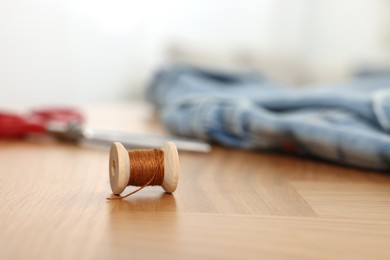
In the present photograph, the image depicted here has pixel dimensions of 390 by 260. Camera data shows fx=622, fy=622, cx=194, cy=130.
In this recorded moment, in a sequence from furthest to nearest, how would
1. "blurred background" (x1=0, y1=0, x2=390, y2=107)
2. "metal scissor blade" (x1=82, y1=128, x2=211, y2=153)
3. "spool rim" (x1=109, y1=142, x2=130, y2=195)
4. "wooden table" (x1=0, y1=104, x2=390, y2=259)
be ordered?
"blurred background" (x1=0, y1=0, x2=390, y2=107) → "metal scissor blade" (x1=82, y1=128, x2=211, y2=153) → "spool rim" (x1=109, y1=142, x2=130, y2=195) → "wooden table" (x1=0, y1=104, x2=390, y2=259)

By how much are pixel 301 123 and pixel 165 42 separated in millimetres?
1646

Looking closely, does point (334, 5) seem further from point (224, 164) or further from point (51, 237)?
point (51, 237)

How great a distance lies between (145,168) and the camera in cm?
63

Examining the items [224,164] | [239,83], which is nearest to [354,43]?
[239,83]

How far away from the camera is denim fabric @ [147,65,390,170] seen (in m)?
0.85

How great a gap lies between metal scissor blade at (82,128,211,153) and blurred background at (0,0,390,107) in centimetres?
78

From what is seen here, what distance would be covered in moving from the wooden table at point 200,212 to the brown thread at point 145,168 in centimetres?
2

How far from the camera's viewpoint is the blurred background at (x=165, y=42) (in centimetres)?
185

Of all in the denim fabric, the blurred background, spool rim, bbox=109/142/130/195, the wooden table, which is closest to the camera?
the wooden table

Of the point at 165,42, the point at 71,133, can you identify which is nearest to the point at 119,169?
the point at 71,133

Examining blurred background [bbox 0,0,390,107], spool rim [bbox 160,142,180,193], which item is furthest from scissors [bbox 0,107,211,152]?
blurred background [bbox 0,0,390,107]

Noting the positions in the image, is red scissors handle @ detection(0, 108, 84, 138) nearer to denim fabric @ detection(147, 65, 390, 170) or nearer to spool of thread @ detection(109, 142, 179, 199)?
denim fabric @ detection(147, 65, 390, 170)

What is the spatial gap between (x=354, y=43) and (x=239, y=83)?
1.30 meters

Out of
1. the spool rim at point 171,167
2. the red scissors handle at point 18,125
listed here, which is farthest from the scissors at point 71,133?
the spool rim at point 171,167
